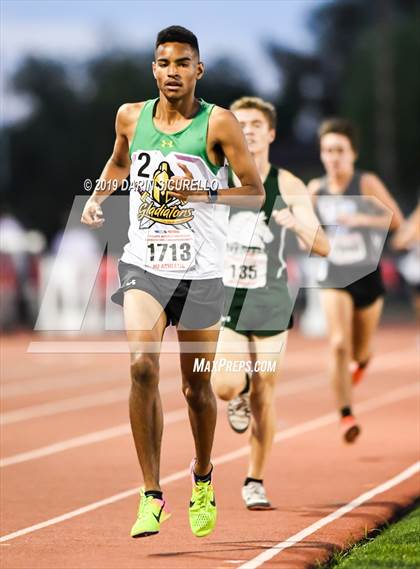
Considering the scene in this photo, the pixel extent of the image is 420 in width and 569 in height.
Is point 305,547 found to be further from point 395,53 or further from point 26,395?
point 395,53

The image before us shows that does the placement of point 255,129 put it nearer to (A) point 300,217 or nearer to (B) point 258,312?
(A) point 300,217

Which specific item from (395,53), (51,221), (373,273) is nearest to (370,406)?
(373,273)

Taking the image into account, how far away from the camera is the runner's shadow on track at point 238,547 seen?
22.0 ft

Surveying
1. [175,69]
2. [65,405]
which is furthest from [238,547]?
[65,405]

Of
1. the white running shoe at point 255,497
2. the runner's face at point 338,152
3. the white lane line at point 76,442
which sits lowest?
the white lane line at point 76,442

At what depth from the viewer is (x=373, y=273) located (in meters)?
11.1

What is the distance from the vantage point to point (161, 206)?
6.65 meters

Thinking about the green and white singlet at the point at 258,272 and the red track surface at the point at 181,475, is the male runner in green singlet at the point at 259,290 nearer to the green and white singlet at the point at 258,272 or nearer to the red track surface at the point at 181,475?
the green and white singlet at the point at 258,272

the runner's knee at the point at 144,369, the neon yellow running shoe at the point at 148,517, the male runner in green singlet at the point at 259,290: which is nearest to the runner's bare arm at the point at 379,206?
the male runner in green singlet at the point at 259,290

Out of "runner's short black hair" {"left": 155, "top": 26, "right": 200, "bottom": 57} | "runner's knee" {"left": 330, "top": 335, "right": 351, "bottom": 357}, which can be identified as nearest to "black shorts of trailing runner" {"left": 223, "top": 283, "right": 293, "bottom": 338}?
"runner's short black hair" {"left": 155, "top": 26, "right": 200, "bottom": 57}

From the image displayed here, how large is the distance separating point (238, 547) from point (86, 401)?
8.41 meters

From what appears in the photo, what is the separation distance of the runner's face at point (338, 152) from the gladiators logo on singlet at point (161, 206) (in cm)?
436

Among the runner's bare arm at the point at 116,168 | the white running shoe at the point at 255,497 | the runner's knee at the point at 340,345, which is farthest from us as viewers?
the runner's knee at the point at 340,345

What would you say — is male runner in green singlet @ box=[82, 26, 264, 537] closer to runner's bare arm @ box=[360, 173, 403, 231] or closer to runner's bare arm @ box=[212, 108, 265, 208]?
runner's bare arm @ box=[212, 108, 265, 208]
